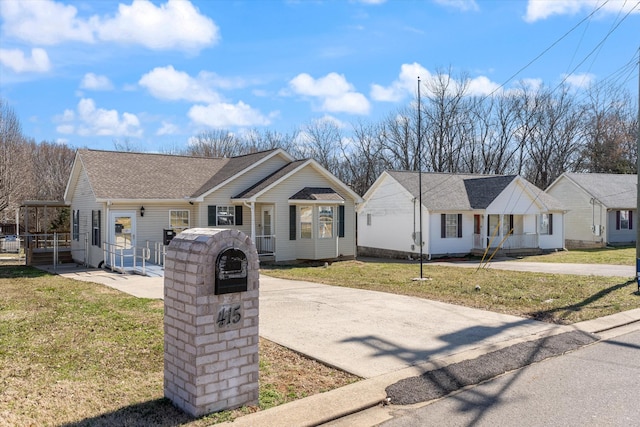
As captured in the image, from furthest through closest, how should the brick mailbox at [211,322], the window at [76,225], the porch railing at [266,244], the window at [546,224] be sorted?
the window at [546,224], the window at [76,225], the porch railing at [266,244], the brick mailbox at [211,322]

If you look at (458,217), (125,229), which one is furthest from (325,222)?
(458,217)

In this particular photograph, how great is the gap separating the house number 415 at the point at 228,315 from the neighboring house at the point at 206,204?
48.5 feet

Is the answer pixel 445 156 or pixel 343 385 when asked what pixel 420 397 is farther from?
pixel 445 156

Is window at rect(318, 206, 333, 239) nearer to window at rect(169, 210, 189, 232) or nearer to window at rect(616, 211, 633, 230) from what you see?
window at rect(169, 210, 189, 232)

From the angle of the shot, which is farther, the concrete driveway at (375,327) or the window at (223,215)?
the window at (223,215)

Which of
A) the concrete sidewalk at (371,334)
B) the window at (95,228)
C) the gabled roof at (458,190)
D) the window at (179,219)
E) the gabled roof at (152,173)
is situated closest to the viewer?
the concrete sidewalk at (371,334)

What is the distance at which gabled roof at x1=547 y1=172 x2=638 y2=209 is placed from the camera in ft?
108

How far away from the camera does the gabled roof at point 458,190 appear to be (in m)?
26.8

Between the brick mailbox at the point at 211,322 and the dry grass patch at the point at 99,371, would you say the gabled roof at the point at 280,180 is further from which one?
the brick mailbox at the point at 211,322

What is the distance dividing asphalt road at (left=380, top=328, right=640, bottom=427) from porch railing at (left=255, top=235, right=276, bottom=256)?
15.4 m

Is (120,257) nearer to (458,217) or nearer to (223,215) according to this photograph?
(223,215)

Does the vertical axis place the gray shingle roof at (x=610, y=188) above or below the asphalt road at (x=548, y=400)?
above

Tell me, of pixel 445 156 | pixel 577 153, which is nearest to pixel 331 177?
pixel 445 156

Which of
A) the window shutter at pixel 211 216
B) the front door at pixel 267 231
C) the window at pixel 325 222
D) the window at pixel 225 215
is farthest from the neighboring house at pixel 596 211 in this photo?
the window shutter at pixel 211 216
